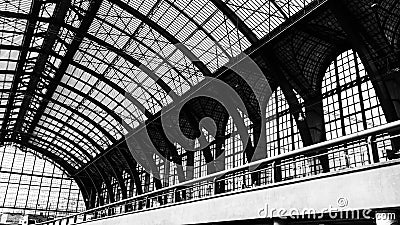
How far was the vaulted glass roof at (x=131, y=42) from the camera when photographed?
29547 millimetres

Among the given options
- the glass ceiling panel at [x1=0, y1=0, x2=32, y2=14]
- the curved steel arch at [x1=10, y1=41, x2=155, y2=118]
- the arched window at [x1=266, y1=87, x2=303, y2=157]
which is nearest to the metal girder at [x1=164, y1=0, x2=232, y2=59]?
the arched window at [x1=266, y1=87, x2=303, y2=157]

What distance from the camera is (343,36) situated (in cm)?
2669

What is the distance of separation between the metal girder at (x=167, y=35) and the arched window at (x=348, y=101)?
34.4 feet

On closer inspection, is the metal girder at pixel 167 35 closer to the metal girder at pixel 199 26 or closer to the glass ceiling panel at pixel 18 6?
the metal girder at pixel 199 26

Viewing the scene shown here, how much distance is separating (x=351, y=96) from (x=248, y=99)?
10334mm

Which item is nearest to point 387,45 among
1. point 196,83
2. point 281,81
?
point 281,81

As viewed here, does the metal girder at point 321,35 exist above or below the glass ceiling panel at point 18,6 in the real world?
below

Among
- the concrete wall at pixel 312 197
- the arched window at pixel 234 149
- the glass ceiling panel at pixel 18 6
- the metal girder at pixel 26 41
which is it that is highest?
the glass ceiling panel at pixel 18 6

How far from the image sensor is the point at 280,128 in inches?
1296

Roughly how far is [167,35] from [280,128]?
1218 cm

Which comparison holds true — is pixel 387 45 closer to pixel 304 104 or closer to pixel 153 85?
pixel 304 104

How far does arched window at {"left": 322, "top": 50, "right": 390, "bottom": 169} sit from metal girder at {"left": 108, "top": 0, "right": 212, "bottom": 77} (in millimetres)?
10477

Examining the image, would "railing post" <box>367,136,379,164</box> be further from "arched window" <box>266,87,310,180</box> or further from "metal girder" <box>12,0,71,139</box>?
"metal girder" <box>12,0,71,139</box>

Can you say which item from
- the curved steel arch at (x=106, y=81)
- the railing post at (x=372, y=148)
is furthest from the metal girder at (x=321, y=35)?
the curved steel arch at (x=106, y=81)
